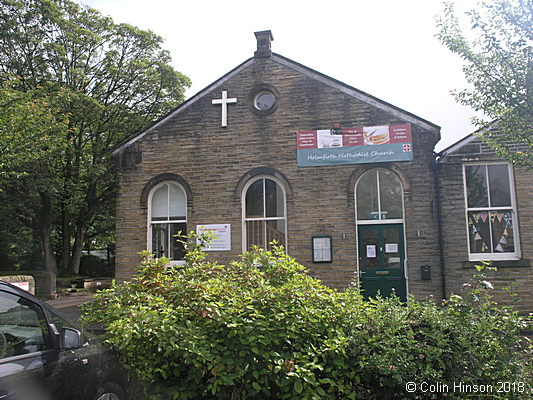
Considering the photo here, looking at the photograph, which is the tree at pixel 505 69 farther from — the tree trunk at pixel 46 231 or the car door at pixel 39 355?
the tree trunk at pixel 46 231

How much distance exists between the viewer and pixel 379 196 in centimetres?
1112

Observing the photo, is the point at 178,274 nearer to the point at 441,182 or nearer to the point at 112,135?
the point at 441,182

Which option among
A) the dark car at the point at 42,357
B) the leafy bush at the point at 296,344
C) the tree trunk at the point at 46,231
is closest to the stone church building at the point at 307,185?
the leafy bush at the point at 296,344

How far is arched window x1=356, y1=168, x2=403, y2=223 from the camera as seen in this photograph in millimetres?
11055

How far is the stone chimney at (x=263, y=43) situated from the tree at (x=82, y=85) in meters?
12.0

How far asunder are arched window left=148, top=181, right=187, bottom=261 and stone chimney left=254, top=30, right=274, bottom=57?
4198mm

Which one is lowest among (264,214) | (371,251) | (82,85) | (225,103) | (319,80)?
(371,251)

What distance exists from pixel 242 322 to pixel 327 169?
737 cm

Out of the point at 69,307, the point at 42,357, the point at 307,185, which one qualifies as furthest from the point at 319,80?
the point at 69,307

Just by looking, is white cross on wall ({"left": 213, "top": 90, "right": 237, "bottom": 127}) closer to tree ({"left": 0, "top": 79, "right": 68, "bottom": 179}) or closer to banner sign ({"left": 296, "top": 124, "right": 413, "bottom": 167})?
banner sign ({"left": 296, "top": 124, "right": 413, "bottom": 167})

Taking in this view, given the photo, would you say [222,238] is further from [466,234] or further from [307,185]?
[466,234]

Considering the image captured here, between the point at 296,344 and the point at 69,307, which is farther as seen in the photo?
the point at 69,307

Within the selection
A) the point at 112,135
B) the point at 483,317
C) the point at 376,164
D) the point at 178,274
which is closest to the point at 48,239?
the point at 112,135

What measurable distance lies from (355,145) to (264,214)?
9.34ft
